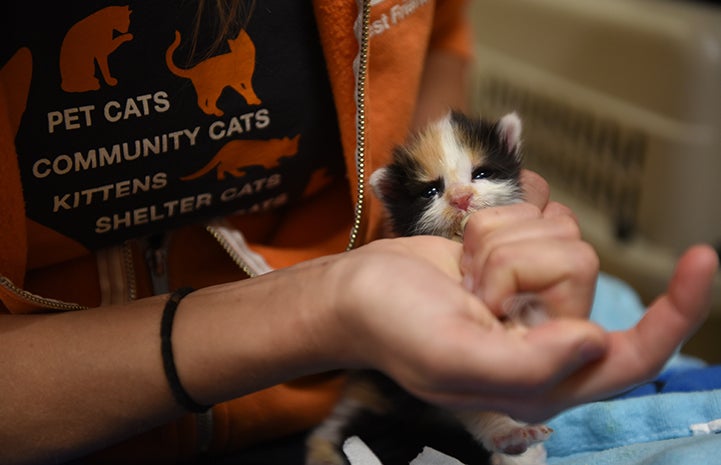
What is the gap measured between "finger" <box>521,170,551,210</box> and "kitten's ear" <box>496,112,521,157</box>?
3 cm

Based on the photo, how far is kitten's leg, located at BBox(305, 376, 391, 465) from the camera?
0.75 m

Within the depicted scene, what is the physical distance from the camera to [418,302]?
544 mm

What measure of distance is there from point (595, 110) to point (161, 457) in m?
1.24

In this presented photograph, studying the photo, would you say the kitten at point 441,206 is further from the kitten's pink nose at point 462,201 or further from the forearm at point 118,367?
the forearm at point 118,367

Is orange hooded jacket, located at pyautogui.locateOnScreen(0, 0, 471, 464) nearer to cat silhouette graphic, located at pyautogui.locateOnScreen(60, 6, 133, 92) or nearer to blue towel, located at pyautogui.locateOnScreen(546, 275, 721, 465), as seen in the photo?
cat silhouette graphic, located at pyautogui.locateOnScreen(60, 6, 133, 92)

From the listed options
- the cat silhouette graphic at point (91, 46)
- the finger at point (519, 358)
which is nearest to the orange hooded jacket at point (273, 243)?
the cat silhouette graphic at point (91, 46)

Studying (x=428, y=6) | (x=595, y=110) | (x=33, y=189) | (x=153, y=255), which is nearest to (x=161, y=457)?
(x=153, y=255)

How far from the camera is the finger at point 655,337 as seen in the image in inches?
20.9

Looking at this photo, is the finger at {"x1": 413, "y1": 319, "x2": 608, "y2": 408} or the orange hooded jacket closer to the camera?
the finger at {"x1": 413, "y1": 319, "x2": 608, "y2": 408}

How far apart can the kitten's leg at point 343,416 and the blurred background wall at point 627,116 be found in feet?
3.40

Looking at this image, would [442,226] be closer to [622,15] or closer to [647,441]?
[647,441]

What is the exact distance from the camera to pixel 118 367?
721 mm

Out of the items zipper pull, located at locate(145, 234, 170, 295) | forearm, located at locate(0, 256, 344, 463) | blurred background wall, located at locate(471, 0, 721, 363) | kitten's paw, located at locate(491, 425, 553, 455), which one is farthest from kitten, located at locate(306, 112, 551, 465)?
blurred background wall, located at locate(471, 0, 721, 363)

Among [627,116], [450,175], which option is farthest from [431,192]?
[627,116]
